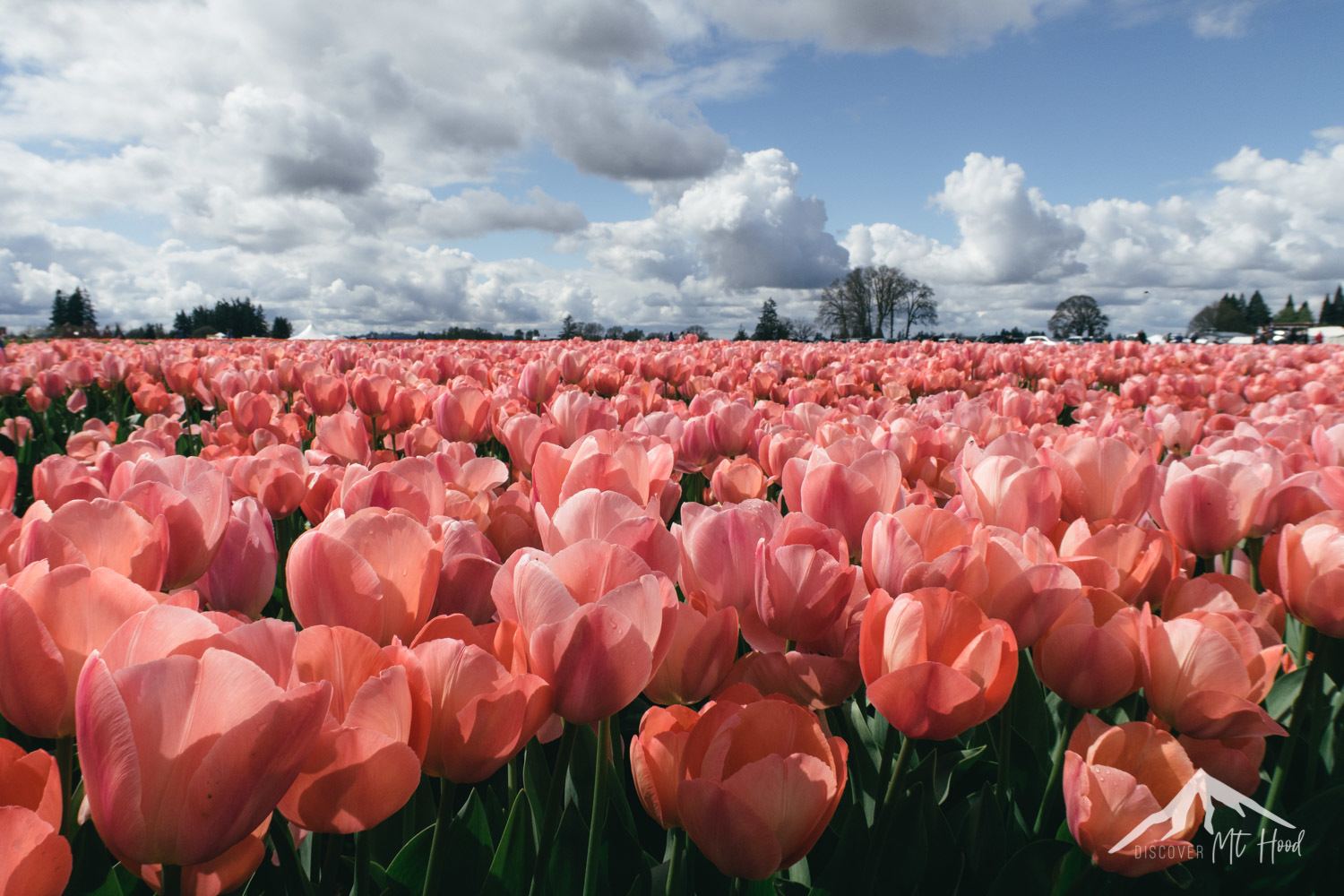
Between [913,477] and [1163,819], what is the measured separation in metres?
1.54

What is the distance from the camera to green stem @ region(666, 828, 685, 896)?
3.23 feet

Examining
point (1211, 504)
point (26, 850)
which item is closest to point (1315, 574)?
point (1211, 504)

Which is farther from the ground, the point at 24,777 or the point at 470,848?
the point at 24,777

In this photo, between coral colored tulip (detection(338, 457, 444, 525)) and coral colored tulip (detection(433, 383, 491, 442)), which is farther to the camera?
coral colored tulip (detection(433, 383, 491, 442))

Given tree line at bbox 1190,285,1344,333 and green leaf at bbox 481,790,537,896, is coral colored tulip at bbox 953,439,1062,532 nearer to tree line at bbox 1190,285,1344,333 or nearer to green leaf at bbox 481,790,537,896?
green leaf at bbox 481,790,537,896

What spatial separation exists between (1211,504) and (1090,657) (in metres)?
0.79

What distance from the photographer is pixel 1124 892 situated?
1200 millimetres

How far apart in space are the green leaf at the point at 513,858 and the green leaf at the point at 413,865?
9 centimetres

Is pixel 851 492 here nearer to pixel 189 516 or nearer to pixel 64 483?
pixel 189 516

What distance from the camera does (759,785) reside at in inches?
31.3

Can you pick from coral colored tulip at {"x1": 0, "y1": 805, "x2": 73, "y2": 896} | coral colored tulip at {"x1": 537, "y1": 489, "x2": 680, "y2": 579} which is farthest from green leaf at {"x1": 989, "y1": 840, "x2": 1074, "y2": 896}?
coral colored tulip at {"x1": 0, "y1": 805, "x2": 73, "y2": 896}

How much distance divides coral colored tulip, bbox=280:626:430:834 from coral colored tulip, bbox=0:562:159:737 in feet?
0.74

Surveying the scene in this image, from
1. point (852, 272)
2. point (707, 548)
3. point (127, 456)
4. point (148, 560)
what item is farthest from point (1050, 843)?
point (852, 272)

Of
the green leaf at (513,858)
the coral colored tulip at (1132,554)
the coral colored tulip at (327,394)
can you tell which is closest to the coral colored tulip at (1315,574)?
the coral colored tulip at (1132,554)
